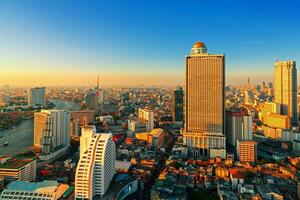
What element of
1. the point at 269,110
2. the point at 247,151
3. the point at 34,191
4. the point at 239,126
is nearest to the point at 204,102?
the point at 239,126

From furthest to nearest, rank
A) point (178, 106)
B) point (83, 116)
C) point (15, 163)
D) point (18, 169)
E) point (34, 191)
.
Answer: point (178, 106) < point (83, 116) < point (15, 163) < point (18, 169) < point (34, 191)

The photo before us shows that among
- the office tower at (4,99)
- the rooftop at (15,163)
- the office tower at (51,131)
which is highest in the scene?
the office tower at (4,99)

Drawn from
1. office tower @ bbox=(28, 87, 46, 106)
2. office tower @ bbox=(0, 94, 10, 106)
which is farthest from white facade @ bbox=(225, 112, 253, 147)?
office tower @ bbox=(0, 94, 10, 106)

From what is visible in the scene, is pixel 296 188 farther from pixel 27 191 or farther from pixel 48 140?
pixel 48 140

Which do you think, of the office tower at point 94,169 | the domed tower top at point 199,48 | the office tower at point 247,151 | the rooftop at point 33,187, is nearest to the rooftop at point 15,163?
the rooftop at point 33,187

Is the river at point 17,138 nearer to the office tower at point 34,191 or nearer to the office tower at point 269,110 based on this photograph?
the office tower at point 34,191

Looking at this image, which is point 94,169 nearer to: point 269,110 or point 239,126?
point 239,126

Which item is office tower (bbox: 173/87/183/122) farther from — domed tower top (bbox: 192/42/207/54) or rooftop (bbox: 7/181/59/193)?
rooftop (bbox: 7/181/59/193)

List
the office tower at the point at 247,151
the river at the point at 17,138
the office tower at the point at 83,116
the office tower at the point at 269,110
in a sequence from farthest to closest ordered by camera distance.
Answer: the office tower at the point at 269,110 < the office tower at the point at 83,116 < the river at the point at 17,138 < the office tower at the point at 247,151
